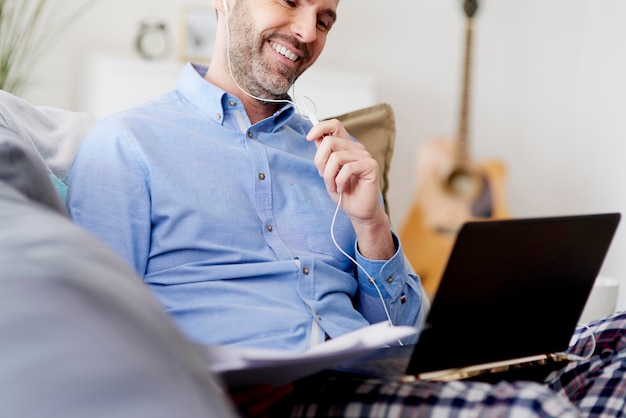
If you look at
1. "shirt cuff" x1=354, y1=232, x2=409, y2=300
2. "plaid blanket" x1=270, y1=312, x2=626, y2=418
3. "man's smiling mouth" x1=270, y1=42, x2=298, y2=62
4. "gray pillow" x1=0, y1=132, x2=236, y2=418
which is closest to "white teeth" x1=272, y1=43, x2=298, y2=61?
"man's smiling mouth" x1=270, y1=42, x2=298, y2=62

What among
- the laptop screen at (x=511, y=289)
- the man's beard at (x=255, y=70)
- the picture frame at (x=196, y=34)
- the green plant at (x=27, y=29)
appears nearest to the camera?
the laptop screen at (x=511, y=289)

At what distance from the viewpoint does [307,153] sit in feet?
5.42

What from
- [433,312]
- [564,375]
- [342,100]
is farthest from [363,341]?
[342,100]

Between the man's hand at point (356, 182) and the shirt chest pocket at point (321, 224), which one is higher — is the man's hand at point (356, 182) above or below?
above

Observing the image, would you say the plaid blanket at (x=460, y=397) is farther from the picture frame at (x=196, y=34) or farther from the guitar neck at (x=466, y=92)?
the guitar neck at (x=466, y=92)

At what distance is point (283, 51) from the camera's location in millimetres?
1602

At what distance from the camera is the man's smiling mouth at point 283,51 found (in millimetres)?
1599

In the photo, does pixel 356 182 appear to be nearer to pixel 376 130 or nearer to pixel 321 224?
pixel 321 224

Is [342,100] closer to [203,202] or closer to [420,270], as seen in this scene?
[420,270]

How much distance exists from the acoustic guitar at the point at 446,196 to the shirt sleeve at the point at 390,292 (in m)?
1.90

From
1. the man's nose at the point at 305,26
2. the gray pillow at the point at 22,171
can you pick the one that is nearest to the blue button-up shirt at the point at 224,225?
the man's nose at the point at 305,26

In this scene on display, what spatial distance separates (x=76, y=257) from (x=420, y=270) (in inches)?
116

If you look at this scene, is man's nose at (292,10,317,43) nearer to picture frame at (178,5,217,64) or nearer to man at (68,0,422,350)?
man at (68,0,422,350)

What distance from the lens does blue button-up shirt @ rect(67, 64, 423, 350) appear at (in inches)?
52.2
